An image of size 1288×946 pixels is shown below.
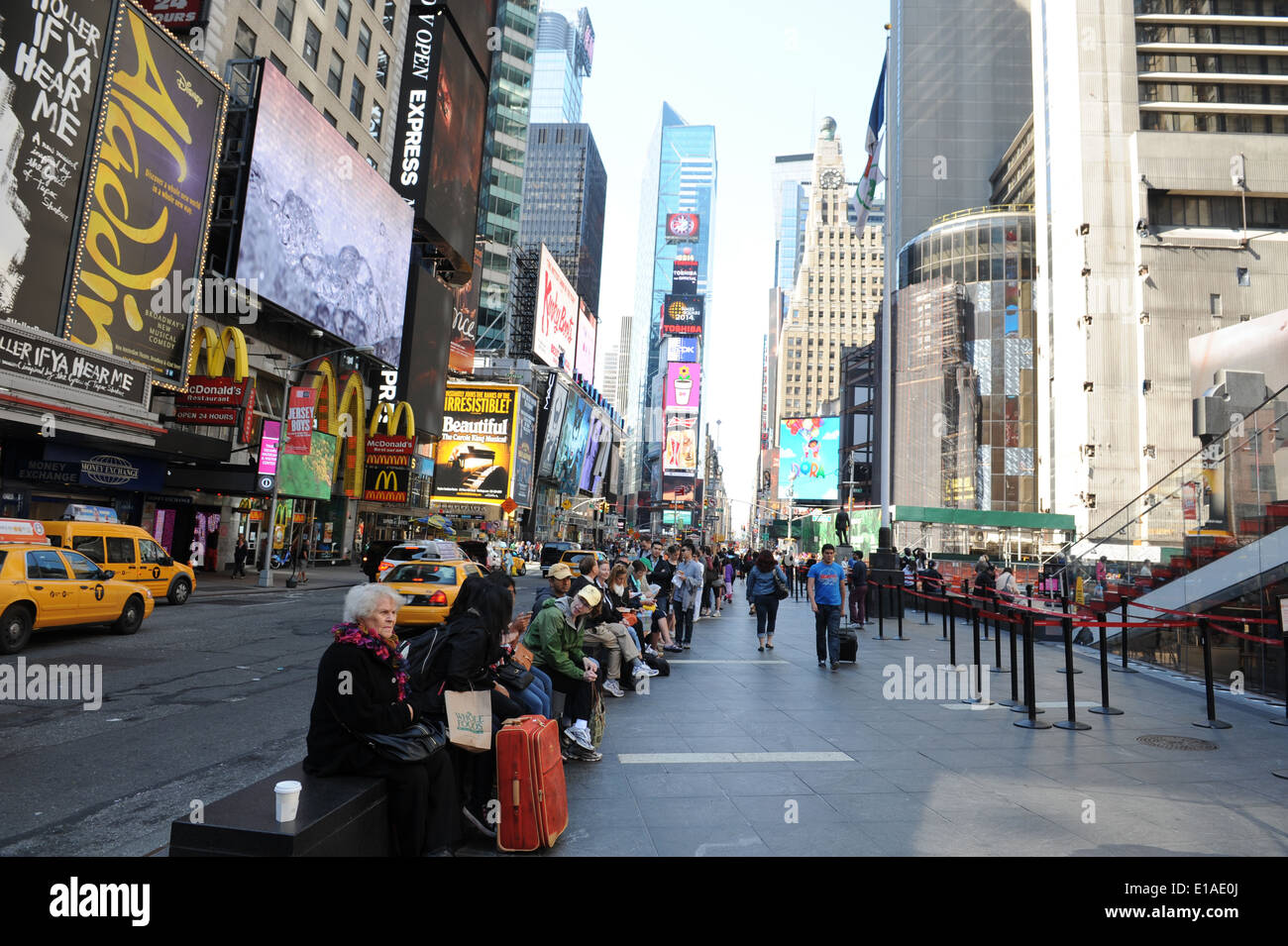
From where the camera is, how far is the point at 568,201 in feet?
490

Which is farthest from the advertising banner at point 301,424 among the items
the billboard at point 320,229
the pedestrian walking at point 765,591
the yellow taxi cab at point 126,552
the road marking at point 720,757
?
the road marking at point 720,757

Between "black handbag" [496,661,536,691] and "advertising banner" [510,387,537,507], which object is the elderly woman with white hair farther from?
"advertising banner" [510,387,537,507]

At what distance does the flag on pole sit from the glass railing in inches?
400

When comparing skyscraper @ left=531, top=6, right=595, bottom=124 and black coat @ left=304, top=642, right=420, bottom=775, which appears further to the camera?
skyscraper @ left=531, top=6, right=595, bottom=124

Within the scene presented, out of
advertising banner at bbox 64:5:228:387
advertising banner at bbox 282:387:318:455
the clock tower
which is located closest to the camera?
advertising banner at bbox 64:5:228:387

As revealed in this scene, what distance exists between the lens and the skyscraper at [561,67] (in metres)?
176

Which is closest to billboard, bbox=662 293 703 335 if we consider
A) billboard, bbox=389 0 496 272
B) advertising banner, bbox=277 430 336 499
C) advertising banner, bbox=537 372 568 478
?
advertising banner, bbox=537 372 568 478

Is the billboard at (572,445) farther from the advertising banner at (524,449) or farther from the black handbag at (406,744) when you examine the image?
the black handbag at (406,744)

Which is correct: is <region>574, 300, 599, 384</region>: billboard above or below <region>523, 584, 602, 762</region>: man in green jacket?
above

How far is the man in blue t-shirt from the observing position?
12.2 metres

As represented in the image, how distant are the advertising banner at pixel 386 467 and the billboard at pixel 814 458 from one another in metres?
59.6

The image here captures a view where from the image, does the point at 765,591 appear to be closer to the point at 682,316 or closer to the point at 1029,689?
the point at 1029,689

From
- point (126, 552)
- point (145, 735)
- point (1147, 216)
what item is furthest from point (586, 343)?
point (145, 735)
